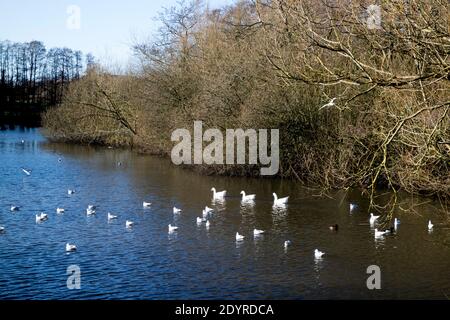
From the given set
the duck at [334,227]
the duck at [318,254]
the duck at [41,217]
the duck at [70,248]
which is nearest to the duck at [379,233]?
the duck at [334,227]

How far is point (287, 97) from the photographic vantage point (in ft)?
89.2

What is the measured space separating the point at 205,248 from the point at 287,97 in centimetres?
1357

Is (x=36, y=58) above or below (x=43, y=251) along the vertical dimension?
above

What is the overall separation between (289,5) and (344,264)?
7.73m

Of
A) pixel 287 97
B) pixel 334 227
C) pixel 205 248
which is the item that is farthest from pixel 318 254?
pixel 287 97

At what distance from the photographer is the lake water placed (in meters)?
12.1

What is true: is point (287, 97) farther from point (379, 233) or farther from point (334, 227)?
point (379, 233)

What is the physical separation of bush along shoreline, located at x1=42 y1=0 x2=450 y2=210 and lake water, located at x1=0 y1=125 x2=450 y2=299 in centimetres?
166

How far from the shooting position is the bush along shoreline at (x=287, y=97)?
890 cm

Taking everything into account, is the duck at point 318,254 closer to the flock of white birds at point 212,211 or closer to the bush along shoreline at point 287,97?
the flock of white birds at point 212,211

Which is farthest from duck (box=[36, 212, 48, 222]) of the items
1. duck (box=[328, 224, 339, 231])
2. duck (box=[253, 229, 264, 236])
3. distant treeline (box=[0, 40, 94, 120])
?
distant treeline (box=[0, 40, 94, 120])
